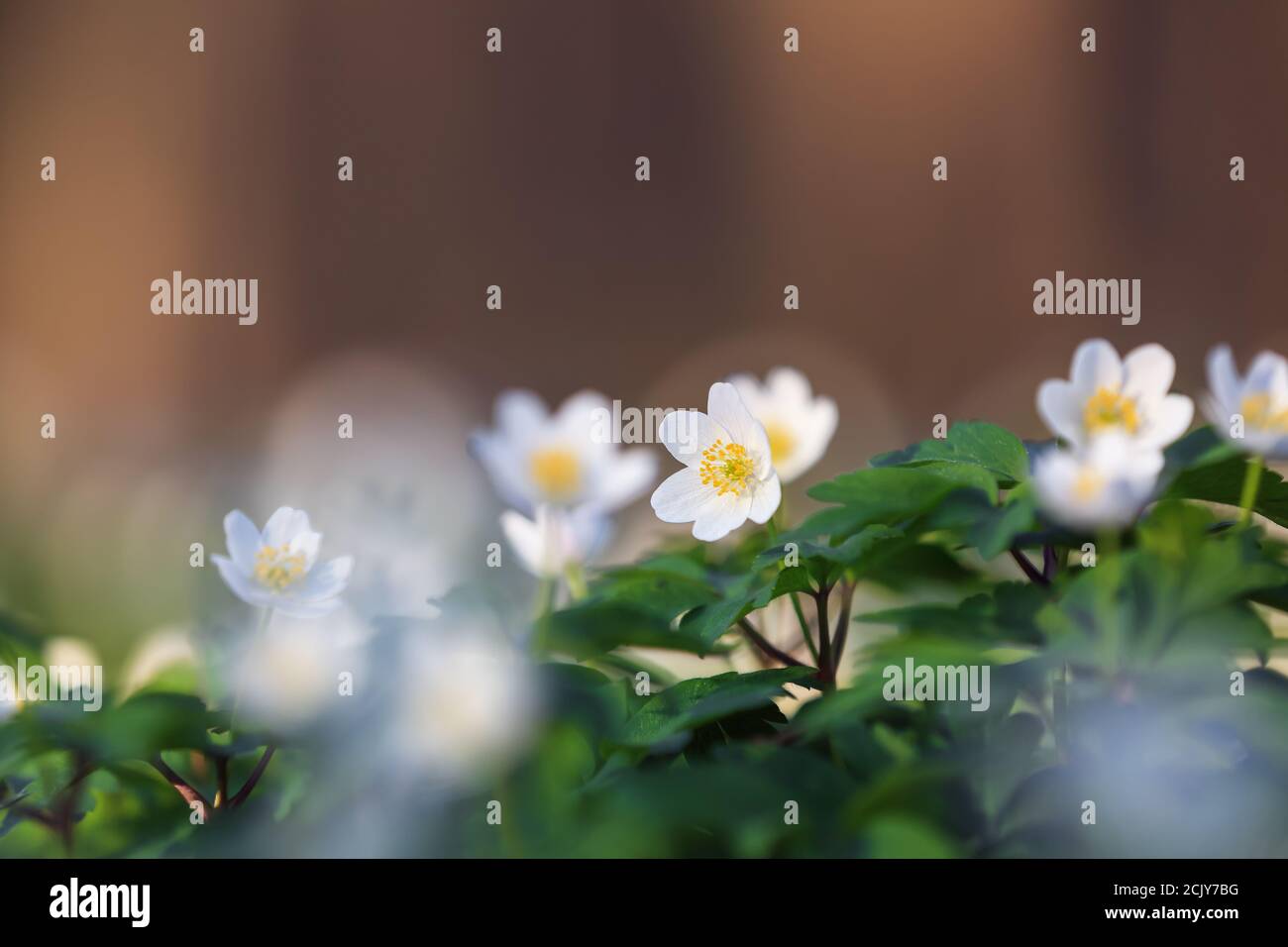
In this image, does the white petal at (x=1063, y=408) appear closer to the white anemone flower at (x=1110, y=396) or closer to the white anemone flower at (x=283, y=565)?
the white anemone flower at (x=1110, y=396)

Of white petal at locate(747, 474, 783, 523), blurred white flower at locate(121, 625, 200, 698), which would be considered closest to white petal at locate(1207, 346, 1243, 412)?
white petal at locate(747, 474, 783, 523)

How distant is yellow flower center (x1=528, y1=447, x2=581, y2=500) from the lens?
72 cm

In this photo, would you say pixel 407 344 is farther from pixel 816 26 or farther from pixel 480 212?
pixel 816 26

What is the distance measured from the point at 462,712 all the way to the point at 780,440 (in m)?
0.45

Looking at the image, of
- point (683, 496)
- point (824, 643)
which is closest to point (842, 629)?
point (824, 643)

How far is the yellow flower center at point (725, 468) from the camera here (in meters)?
0.59

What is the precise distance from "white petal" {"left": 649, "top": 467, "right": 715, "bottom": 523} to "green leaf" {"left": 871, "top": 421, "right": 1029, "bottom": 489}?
12 cm

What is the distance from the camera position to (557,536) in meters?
0.64

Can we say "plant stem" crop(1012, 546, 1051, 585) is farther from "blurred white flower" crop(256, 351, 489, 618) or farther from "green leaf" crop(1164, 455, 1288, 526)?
"blurred white flower" crop(256, 351, 489, 618)

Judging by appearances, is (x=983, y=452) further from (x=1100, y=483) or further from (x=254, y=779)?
(x=254, y=779)

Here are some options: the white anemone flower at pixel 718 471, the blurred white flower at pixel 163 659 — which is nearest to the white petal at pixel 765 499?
the white anemone flower at pixel 718 471

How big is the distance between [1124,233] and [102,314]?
321cm

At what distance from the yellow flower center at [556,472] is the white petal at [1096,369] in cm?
33
